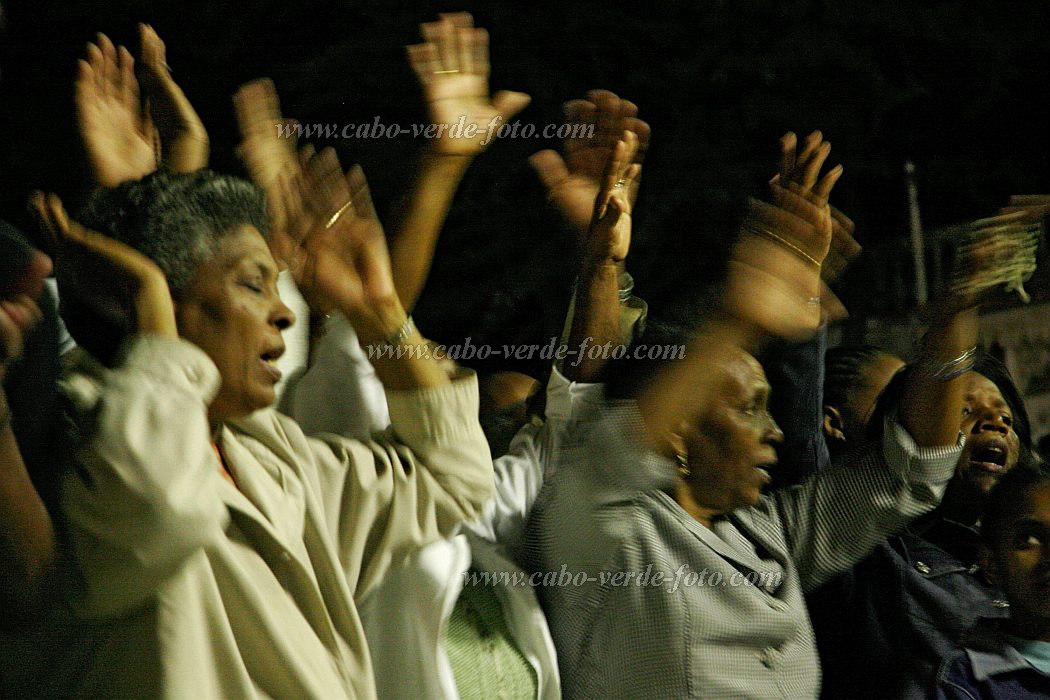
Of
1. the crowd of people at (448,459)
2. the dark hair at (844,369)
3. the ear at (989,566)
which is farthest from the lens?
the dark hair at (844,369)

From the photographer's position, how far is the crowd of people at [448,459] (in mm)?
1337

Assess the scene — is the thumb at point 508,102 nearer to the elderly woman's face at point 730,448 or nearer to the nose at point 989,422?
the elderly woman's face at point 730,448

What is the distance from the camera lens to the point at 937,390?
213 centimetres

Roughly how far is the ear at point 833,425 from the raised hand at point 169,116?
1.45 meters

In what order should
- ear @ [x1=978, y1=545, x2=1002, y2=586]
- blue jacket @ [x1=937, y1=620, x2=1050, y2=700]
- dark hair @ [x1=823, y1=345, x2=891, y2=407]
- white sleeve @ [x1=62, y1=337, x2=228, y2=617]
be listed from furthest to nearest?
dark hair @ [x1=823, y1=345, x2=891, y2=407] → ear @ [x1=978, y1=545, x2=1002, y2=586] → blue jacket @ [x1=937, y1=620, x2=1050, y2=700] → white sleeve @ [x1=62, y1=337, x2=228, y2=617]

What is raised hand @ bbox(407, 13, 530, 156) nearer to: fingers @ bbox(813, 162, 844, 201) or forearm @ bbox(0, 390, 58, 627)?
fingers @ bbox(813, 162, 844, 201)

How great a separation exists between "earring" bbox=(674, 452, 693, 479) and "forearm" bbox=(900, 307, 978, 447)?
43 centimetres

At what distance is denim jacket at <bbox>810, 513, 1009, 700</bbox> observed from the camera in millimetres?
2162

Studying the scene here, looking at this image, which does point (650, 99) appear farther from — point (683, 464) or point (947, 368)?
point (683, 464)

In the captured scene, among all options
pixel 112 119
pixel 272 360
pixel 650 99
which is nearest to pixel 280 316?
pixel 272 360

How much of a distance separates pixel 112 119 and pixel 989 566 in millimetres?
1694

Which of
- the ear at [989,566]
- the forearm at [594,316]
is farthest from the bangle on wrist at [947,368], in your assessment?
the forearm at [594,316]

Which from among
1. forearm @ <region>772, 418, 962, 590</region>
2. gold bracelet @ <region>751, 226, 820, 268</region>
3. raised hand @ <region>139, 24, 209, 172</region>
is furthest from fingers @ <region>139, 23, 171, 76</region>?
forearm @ <region>772, 418, 962, 590</region>

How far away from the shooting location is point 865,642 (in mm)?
2189
